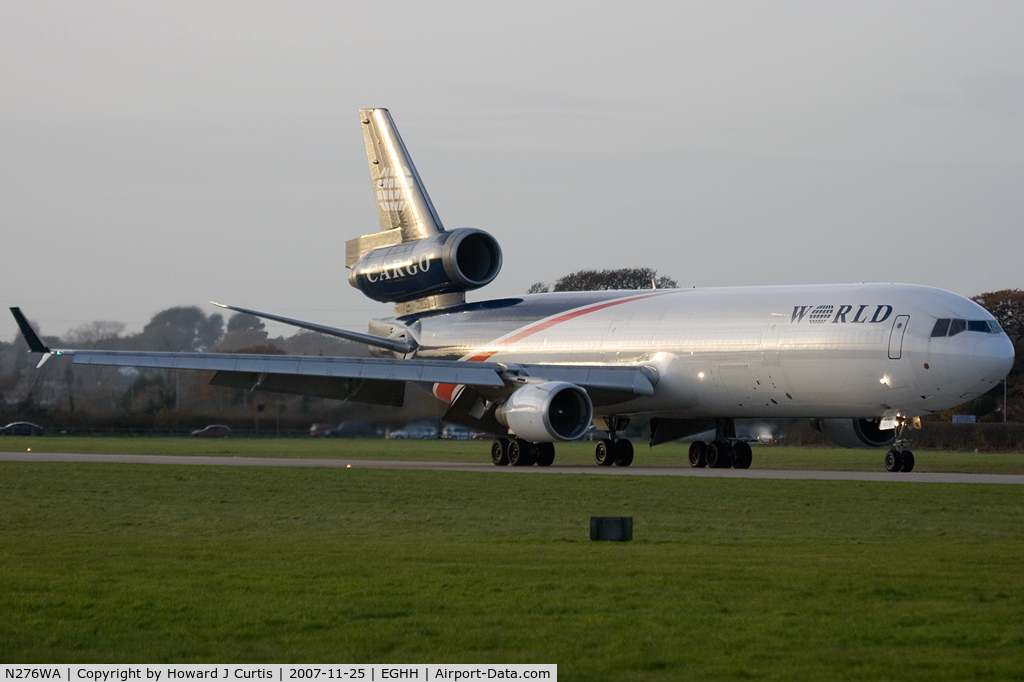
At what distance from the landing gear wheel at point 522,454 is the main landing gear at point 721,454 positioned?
3.54 meters

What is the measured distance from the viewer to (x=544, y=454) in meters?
29.5

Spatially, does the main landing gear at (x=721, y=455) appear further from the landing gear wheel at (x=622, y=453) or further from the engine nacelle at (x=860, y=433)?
the engine nacelle at (x=860, y=433)

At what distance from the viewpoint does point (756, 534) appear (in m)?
13.5

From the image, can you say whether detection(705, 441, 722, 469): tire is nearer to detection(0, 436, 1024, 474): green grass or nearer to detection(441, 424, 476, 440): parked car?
detection(0, 436, 1024, 474): green grass

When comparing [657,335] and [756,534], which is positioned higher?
[657,335]

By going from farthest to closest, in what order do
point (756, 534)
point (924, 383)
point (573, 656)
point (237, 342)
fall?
point (237, 342), point (924, 383), point (756, 534), point (573, 656)

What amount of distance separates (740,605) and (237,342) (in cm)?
4073

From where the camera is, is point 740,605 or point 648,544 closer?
point 740,605

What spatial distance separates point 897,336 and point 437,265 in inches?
486

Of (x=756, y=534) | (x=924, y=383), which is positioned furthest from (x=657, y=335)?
(x=756, y=534)

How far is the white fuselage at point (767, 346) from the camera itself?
24859 millimetres

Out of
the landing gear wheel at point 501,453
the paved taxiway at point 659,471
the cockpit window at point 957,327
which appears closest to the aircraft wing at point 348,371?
the landing gear wheel at point 501,453

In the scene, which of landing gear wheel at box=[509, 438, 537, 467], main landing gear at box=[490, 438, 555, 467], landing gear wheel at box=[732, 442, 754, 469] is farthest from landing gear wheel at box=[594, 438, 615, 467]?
landing gear wheel at box=[732, 442, 754, 469]

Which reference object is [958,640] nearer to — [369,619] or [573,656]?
[573,656]
